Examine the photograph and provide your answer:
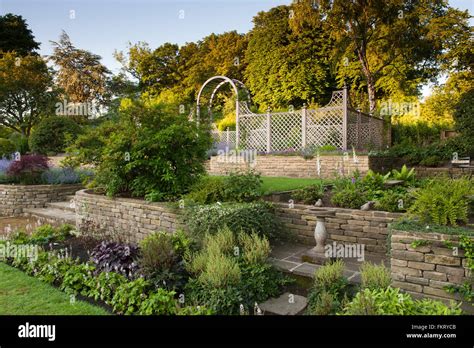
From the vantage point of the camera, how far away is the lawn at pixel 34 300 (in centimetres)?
298

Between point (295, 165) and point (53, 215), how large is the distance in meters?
6.35

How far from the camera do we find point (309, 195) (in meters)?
5.25

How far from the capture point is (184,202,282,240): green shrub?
13.7ft

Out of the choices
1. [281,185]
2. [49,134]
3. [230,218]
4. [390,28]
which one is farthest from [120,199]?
[390,28]

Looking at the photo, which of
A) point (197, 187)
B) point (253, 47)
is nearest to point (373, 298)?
point (197, 187)

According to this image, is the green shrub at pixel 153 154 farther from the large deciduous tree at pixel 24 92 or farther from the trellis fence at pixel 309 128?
the large deciduous tree at pixel 24 92

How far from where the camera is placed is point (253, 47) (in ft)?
63.5

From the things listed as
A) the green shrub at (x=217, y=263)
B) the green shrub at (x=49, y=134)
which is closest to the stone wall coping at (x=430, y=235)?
the green shrub at (x=217, y=263)

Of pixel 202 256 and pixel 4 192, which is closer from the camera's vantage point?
pixel 202 256

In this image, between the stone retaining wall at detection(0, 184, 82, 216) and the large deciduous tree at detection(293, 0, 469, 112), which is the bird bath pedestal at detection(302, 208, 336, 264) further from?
the large deciduous tree at detection(293, 0, 469, 112)

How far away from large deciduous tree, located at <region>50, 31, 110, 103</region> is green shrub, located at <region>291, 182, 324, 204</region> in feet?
63.3

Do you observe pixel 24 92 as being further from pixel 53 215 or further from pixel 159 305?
pixel 159 305
